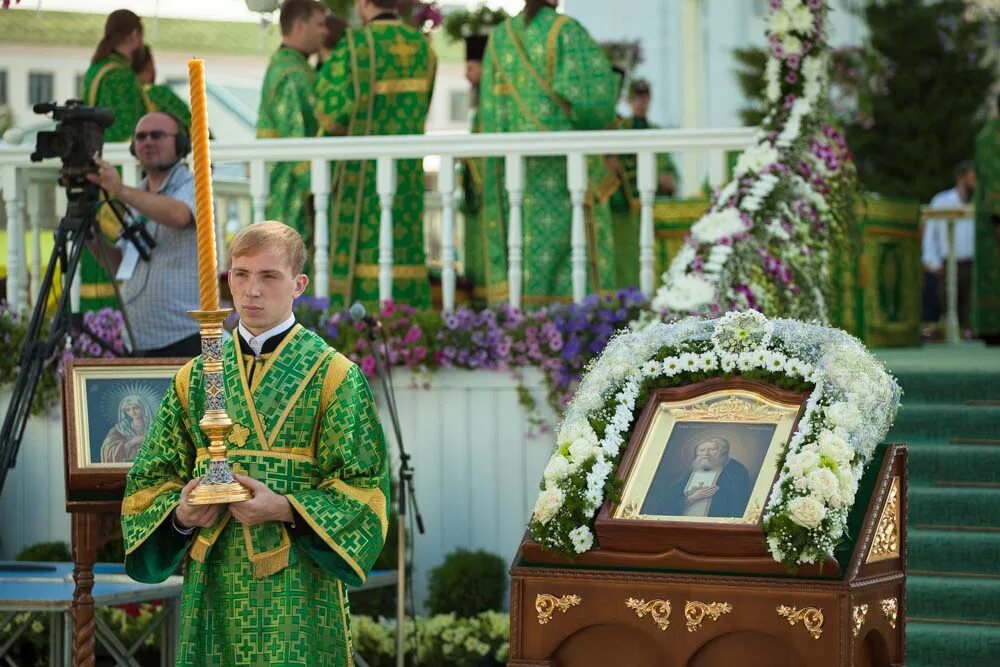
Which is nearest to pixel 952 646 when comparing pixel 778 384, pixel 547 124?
pixel 778 384

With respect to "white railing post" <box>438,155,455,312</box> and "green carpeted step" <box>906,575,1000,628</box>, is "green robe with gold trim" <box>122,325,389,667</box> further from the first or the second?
"white railing post" <box>438,155,455,312</box>

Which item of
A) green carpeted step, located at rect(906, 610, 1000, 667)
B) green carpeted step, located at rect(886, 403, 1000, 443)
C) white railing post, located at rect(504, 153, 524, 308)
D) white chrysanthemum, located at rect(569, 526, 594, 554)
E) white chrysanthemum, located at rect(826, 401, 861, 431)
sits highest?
white railing post, located at rect(504, 153, 524, 308)

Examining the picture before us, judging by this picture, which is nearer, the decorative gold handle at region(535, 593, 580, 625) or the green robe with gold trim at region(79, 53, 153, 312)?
the decorative gold handle at region(535, 593, 580, 625)

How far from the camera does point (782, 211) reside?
860cm

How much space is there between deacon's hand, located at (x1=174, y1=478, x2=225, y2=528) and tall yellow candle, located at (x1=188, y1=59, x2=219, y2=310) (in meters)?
0.67

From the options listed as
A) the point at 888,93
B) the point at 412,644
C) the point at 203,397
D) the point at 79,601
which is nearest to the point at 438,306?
the point at 412,644

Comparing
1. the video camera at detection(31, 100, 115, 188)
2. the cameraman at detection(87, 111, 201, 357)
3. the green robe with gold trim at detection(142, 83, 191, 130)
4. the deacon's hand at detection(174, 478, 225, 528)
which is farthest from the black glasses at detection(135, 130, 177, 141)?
the deacon's hand at detection(174, 478, 225, 528)

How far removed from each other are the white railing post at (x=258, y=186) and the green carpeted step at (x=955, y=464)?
3.35 m

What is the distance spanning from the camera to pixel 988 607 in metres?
7.37

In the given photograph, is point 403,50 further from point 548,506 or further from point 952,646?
point 548,506

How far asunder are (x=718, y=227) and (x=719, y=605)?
356 cm

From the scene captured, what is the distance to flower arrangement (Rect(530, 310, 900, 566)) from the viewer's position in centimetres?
498

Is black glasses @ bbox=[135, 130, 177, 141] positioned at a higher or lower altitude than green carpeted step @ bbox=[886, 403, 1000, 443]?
higher

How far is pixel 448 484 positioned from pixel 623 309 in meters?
1.22
